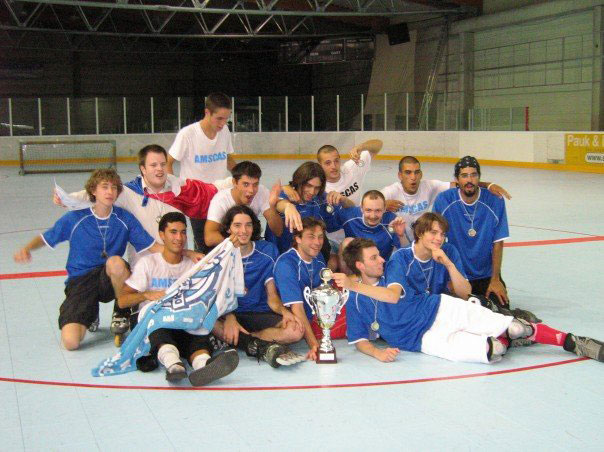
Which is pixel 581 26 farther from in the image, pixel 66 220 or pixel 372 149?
pixel 66 220

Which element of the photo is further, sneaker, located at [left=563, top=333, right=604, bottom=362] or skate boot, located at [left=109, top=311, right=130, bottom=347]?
skate boot, located at [left=109, top=311, right=130, bottom=347]

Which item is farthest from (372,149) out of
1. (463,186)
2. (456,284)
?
(456,284)

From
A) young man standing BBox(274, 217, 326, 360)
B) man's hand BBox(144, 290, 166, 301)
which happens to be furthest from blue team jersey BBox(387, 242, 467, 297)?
man's hand BBox(144, 290, 166, 301)

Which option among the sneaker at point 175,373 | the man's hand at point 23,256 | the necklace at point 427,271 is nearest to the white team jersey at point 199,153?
the man's hand at point 23,256

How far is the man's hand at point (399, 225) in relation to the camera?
6.07 metres

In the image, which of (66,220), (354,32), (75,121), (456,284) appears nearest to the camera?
(456,284)

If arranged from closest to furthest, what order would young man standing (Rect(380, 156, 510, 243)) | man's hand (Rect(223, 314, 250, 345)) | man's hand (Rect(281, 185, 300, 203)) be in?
man's hand (Rect(223, 314, 250, 345)) → man's hand (Rect(281, 185, 300, 203)) → young man standing (Rect(380, 156, 510, 243))

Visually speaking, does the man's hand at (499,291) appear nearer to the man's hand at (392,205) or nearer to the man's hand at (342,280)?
the man's hand at (392,205)

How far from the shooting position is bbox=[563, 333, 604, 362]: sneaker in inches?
195

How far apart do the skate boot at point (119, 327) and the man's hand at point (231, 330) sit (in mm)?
702

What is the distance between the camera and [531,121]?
2342 cm

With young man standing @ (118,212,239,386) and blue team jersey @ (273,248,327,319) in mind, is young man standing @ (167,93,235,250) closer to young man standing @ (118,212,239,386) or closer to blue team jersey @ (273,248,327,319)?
young man standing @ (118,212,239,386)

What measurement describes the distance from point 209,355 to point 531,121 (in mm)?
20125

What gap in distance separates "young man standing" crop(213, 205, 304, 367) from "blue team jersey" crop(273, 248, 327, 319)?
0.40 ft
